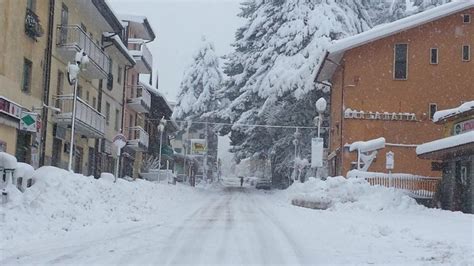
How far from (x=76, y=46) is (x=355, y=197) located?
1314 cm

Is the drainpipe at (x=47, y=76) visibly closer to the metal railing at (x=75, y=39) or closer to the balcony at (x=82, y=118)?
the metal railing at (x=75, y=39)

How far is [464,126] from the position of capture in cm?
2292

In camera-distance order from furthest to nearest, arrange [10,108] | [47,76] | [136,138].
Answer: [136,138] < [47,76] < [10,108]

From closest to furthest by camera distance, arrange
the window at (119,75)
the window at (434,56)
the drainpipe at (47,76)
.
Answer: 1. the drainpipe at (47,76)
2. the window at (434,56)
3. the window at (119,75)

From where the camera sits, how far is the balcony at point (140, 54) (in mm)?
44969

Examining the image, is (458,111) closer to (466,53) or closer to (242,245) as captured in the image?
(466,53)

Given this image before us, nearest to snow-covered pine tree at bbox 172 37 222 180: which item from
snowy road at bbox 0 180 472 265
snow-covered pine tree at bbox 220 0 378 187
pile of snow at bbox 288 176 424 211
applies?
snow-covered pine tree at bbox 220 0 378 187

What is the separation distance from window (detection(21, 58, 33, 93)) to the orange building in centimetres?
1522

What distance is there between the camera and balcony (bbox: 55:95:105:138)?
86.4 feet

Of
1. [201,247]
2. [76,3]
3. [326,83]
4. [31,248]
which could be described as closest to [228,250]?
[201,247]

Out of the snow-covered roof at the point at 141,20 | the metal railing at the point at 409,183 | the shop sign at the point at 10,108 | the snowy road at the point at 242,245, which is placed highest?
the snow-covered roof at the point at 141,20

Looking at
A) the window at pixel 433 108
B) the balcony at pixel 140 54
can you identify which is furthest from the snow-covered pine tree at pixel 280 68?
the window at pixel 433 108

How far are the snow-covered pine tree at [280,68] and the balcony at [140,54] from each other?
665 centimetres

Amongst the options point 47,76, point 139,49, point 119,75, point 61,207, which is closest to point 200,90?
point 139,49
